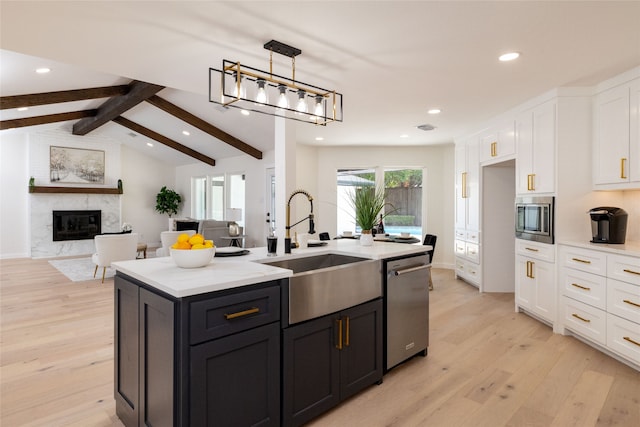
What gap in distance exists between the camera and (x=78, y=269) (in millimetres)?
7070

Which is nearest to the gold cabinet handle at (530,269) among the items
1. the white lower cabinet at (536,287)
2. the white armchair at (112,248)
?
the white lower cabinet at (536,287)

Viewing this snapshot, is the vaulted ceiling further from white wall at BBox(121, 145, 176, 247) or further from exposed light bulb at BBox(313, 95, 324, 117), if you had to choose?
white wall at BBox(121, 145, 176, 247)

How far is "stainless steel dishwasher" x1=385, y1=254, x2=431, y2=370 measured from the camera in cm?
265

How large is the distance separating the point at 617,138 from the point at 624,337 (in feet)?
5.60

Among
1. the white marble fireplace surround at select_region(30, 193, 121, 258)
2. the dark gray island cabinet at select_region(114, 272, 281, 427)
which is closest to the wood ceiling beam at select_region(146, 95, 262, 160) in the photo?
the white marble fireplace surround at select_region(30, 193, 121, 258)

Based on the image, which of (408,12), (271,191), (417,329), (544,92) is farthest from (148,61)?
(271,191)

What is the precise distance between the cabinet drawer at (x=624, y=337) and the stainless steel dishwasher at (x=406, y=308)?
1.49 m

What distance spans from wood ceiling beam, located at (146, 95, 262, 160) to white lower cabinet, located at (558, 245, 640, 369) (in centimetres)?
618

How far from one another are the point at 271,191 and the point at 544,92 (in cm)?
564

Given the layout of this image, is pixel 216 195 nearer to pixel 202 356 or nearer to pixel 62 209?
pixel 62 209

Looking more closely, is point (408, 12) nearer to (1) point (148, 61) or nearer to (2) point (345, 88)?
(2) point (345, 88)

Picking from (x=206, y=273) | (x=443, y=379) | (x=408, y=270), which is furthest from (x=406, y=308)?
(x=206, y=273)

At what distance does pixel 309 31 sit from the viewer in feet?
7.93

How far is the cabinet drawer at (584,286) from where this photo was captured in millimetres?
3045
